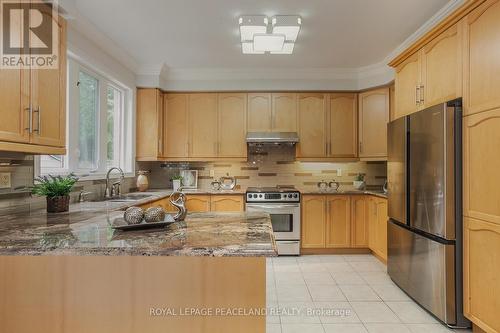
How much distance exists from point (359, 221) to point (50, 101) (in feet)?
12.2

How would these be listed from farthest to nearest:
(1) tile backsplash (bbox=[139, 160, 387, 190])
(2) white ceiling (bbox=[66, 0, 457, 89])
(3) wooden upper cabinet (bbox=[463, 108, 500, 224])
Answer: (1) tile backsplash (bbox=[139, 160, 387, 190]) < (2) white ceiling (bbox=[66, 0, 457, 89]) < (3) wooden upper cabinet (bbox=[463, 108, 500, 224])

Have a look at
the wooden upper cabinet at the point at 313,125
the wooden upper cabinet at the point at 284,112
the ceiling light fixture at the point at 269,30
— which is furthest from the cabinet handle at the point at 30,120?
the wooden upper cabinet at the point at 313,125

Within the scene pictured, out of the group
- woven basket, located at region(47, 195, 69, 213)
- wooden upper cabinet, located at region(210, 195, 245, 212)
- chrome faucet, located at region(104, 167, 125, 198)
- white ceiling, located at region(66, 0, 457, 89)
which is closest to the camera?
woven basket, located at region(47, 195, 69, 213)

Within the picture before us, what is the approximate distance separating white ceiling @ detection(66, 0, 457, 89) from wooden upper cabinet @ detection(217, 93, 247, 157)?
51 cm

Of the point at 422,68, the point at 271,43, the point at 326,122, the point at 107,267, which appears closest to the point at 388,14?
the point at 422,68

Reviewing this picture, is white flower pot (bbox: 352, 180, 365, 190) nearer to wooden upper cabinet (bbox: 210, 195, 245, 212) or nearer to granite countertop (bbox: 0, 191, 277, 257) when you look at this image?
wooden upper cabinet (bbox: 210, 195, 245, 212)

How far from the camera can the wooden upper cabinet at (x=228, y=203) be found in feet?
13.8

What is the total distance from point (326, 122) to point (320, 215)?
1.33 meters

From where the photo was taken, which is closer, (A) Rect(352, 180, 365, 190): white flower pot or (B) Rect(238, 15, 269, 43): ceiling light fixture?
(B) Rect(238, 15, 269, 43): ceiling light fixture

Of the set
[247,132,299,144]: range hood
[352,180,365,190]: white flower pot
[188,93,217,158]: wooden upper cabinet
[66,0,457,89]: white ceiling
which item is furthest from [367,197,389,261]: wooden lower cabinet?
[188,93,217,158]: wooden upper cabinet

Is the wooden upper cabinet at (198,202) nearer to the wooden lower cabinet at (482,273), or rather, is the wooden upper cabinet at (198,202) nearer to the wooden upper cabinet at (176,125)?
the wooden upper cabinet at (176,125)

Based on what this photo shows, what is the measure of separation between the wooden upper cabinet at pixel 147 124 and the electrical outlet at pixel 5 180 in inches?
86.2

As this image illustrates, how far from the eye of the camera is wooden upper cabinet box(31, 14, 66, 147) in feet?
6.19

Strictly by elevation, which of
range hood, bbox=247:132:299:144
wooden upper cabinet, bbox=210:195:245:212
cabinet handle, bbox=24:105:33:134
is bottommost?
wooden upper cabinet, bbox=210:195:245:212
